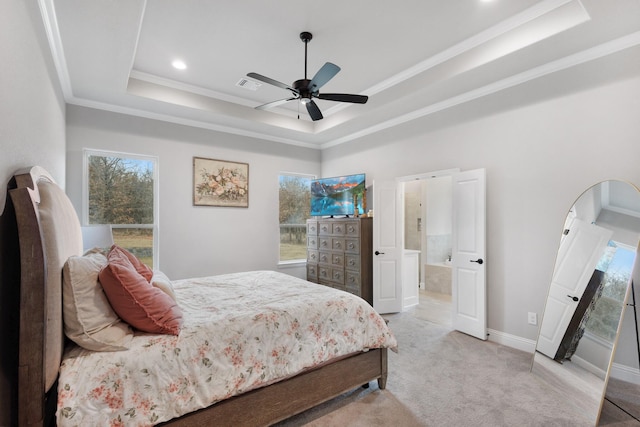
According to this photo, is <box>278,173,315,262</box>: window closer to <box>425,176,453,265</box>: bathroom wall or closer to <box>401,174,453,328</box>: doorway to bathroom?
<box>401,174,453,328</box>: doorway to bathroom

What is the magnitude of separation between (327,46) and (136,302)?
9.51 feet

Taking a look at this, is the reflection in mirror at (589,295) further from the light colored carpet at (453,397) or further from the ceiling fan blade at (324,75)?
the ceiling fan blade at (324,75)

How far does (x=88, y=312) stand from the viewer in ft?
4.83

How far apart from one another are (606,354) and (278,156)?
4.81 m

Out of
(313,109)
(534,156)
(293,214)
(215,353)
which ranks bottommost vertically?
(215,353)

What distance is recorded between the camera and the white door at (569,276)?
2.53 metres

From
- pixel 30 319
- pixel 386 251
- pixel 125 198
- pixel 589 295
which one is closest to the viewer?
pixel 30 319

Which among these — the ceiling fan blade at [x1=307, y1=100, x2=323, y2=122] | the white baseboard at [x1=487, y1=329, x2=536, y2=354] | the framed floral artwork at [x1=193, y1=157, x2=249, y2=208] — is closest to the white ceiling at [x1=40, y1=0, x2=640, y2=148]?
the ceiling fan blade at [x1=307, y1=100, x2=323, y2=122]

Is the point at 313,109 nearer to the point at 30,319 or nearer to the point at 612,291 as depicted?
the point at 30,319

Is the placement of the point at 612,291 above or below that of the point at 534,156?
below

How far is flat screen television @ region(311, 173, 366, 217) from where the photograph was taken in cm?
488

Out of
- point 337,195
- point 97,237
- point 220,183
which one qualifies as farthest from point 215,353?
point 337,195

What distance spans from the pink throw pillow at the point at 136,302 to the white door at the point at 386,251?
128 inches

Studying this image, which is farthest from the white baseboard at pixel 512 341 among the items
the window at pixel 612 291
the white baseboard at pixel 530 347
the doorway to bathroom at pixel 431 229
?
the doorway to bathroom at pixel 431 229
